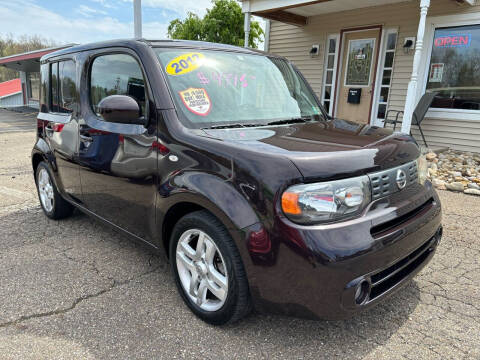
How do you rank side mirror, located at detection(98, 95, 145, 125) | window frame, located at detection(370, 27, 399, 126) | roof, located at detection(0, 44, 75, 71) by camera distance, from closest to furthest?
side mirror, located at detection(98, 95, 145, 125) → window frame, located at detection(370, 27, 399, 126) → roof, located at detection(0, 44, 75, 71)

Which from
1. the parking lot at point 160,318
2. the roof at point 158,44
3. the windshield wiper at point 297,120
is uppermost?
the roof at point 158,44

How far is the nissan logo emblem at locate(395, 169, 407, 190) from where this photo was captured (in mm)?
2061

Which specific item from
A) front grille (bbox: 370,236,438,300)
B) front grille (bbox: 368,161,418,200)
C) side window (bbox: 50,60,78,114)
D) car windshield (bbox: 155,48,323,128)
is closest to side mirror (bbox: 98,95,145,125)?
car windshield (bbox: 155,48,323,128)

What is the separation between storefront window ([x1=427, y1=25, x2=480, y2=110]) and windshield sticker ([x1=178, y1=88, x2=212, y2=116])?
696 cm

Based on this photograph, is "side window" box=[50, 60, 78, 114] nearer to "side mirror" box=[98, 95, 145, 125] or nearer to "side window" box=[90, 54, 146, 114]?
"side window" box=[90, 54, 146, 114]

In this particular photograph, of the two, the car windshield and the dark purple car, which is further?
the car windshield

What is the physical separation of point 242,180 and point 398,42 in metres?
7.65

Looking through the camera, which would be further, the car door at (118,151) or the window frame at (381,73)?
the window frame at (381,73)

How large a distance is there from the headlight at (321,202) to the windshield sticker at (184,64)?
1238mm

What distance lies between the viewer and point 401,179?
208 centimetres

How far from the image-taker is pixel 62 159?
3.45 metres

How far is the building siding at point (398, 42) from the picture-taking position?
24.3 ft

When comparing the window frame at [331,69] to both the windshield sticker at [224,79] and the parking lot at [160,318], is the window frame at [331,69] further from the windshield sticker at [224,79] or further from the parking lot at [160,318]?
the windshield sticker at [224,79]

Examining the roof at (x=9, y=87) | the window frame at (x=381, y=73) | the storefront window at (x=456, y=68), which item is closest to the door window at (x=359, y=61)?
the window frame at (x=381, y=73)
